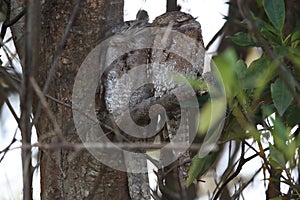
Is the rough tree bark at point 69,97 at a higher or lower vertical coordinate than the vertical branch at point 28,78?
higher

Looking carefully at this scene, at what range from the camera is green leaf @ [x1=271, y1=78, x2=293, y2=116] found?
3.61 ft

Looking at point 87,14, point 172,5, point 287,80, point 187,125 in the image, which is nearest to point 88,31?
point 87,14

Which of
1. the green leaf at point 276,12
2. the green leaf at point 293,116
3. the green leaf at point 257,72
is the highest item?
the green leaf at point 276,12

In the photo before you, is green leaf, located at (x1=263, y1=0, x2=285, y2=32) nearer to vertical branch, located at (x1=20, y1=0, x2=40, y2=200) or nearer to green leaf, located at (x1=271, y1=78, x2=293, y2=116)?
green leaf, located at (x1=271, y1=78, x2=293, y2=116)

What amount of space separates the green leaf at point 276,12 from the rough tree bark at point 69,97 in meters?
0.41

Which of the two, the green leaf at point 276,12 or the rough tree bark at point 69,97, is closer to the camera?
the green leaf at point 276,12

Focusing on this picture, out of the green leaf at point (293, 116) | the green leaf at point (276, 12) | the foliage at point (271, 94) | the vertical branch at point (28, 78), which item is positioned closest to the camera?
the vertical branch at point (28, 78)

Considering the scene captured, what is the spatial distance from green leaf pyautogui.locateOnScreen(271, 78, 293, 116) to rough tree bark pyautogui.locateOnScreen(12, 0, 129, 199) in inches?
18.7

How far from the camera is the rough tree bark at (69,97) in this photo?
148 centimetres

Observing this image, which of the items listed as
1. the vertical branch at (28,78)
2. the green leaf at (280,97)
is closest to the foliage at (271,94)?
the green leaf at (280,97)

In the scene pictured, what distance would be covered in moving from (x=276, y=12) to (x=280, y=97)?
8.8 inches

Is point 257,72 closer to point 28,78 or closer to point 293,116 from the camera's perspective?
point 293,116

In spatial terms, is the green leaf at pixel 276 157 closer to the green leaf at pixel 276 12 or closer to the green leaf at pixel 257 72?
the green leaf at pixel 257 72

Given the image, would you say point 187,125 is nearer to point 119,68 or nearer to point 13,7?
point 119,68
